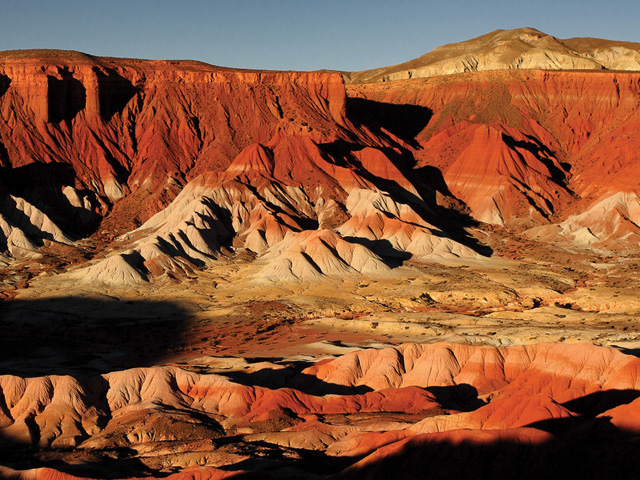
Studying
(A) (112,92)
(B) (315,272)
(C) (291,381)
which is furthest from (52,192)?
(C) (291,381)

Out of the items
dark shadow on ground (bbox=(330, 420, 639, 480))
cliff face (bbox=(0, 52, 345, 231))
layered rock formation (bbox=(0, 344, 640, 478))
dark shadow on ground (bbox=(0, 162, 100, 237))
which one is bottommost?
layered rock formation (bbox=(0, 344, 640, 478))

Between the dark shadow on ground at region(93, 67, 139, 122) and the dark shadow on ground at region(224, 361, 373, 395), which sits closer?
the dark shadow on ground at region(224, 361, 373, 395)

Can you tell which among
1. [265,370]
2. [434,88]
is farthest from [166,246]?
[434,88]

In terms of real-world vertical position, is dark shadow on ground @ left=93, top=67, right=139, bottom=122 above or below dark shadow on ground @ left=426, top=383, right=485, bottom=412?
above

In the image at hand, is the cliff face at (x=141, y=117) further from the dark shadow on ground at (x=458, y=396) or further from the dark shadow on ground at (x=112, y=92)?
the dark shadow on ground at (x=458, y=396)

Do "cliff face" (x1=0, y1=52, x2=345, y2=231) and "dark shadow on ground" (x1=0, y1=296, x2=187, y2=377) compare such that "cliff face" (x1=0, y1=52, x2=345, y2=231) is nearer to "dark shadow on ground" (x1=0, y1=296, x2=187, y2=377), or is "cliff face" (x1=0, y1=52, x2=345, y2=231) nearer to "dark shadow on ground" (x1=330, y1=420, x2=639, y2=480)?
"dark shadow on ground" (x1=0, y1=296, x2=187, y2=377)

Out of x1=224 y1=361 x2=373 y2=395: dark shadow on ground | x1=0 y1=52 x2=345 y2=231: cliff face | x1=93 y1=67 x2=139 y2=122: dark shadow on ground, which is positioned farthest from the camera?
x1=93 y1=67 x2=139 y2=122: dark shadow on ground

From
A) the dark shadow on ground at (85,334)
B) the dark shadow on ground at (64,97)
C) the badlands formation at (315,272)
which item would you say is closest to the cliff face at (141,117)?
the dark shadow on ground at (64,97)

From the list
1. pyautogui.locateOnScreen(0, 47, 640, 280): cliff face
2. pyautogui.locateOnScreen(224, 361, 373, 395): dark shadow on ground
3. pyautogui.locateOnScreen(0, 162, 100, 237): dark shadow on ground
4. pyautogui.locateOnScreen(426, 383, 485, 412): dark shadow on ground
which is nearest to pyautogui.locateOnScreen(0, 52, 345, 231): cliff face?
pyautogui.locateOnScreen(0, 47, 640, 280): cliff face

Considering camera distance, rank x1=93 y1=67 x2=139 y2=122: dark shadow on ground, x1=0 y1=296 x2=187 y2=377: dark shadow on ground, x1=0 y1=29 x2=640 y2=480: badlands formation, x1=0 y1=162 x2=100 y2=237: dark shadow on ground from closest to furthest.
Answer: x1=0 y1=29 x2=640 y2=480: badlands formation < x1=0 y1=296 x2=187 y2=377: dark shadow on ground < x1=0 y1=162 x2=100 y2=237: dark shadow on ground < x1=93 y1=67 x2=139 y2=122: dark shadow on ground
